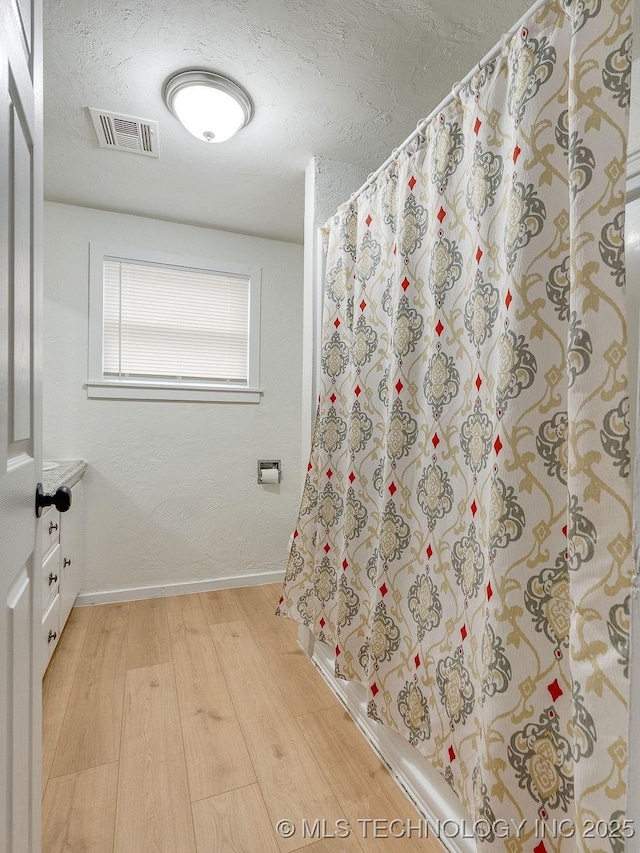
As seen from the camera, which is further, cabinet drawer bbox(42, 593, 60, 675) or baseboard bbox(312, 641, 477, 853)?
cabinet drawer bbox(42, 593, 60, 675)

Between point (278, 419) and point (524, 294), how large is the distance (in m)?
2.26

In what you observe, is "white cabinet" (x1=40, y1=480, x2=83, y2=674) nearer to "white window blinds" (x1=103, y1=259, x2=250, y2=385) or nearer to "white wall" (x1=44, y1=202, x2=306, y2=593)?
"white wall" (x1=44, y1=202, x2=306, y2=593)

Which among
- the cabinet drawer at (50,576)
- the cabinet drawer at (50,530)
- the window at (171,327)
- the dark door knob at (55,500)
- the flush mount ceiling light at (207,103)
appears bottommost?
the cabinet drawer at (50,576)

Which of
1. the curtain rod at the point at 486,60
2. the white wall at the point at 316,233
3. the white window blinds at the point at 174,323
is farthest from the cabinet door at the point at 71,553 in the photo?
the curtain rod at the point at 486,60

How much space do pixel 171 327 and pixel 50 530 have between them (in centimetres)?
143

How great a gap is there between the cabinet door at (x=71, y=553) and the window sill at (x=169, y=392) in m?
0.55

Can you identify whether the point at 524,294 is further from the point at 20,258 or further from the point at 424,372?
the point at 20,258

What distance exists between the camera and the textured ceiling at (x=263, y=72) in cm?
132

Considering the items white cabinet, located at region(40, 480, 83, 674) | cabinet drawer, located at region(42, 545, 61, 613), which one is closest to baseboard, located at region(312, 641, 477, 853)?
white cabinet, located at region(40, 480, 83, 674)

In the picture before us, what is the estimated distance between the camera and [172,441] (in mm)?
2723

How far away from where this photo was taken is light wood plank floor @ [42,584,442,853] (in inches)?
45.6

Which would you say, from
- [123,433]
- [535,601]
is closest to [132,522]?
[123,433]

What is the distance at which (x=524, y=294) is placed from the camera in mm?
840

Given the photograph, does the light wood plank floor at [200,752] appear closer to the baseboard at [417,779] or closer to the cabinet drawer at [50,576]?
the baseboard at [417,779]
